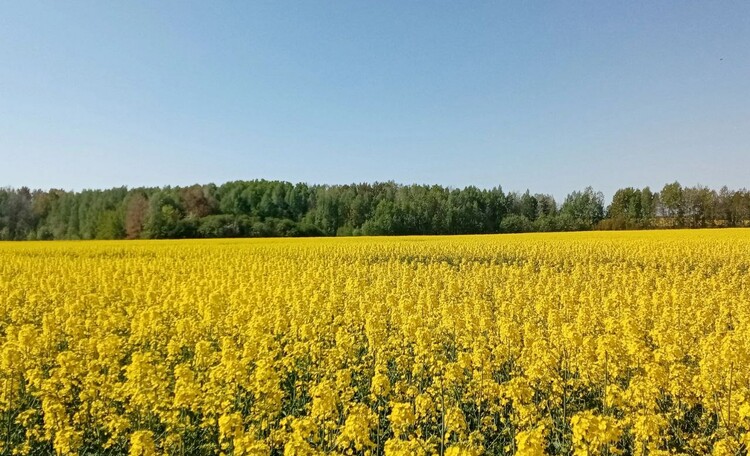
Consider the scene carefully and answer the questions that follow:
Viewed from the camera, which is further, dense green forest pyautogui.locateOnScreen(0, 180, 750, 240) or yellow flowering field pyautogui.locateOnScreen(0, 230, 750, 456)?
dense green forest pyautogui.locateOnScreen(0, 180, 750, 240)

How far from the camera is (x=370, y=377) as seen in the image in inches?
299

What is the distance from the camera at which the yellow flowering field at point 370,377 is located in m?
5.09

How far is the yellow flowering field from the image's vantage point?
509 cm

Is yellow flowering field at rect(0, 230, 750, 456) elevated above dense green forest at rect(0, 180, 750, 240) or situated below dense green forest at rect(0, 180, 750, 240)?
below

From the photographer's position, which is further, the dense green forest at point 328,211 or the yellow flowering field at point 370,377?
the dense green forest at point 328,211

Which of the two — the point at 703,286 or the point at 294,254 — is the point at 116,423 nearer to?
the point at 703,286

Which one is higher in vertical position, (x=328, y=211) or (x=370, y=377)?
(x=328, y=211)

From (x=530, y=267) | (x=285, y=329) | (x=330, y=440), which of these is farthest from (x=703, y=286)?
(x=330, y=440)

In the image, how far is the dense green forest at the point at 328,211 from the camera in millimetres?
72312

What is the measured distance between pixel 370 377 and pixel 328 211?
7702 centimetres

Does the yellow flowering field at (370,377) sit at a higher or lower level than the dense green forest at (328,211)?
lower

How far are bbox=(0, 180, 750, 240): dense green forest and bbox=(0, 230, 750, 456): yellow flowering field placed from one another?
2324 inches

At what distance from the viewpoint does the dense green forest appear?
72312 millimetres

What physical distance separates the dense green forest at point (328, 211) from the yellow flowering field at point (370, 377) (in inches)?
2324
